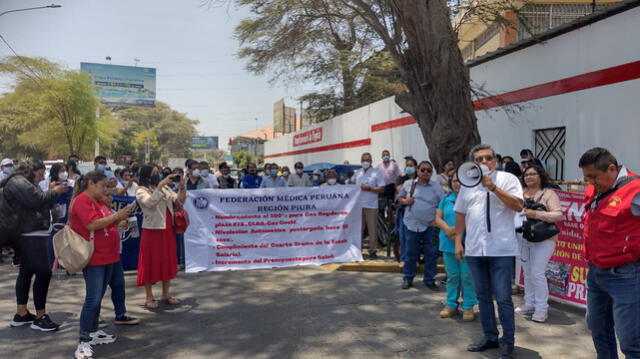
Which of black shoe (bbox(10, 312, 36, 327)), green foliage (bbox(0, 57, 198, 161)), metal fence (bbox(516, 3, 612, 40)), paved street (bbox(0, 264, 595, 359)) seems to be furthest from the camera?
green foliage (bbox(0, 57, 198, 161))

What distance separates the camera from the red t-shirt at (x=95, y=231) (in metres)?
4.39

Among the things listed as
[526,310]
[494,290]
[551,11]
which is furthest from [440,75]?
[551,11]

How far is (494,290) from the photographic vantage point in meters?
4.18

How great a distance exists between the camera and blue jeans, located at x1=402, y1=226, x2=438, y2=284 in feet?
21.9

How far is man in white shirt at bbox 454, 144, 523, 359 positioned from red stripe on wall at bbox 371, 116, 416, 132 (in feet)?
39.1

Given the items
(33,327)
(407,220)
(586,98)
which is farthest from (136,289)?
(586,98)

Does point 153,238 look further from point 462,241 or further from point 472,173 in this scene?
point 472,173

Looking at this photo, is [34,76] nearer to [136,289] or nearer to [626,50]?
[136,289]

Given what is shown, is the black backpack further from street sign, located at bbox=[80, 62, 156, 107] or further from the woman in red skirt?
street sign, located at bbox=[80, 62, 156, 107]

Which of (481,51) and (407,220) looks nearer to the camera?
(407,220)

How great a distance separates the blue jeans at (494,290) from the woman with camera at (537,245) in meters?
1.31

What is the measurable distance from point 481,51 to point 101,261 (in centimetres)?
2165

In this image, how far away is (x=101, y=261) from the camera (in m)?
4.47

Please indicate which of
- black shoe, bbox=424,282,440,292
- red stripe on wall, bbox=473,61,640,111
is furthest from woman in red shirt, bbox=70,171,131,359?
red stripe on wall, bbox=473,61,640,111
